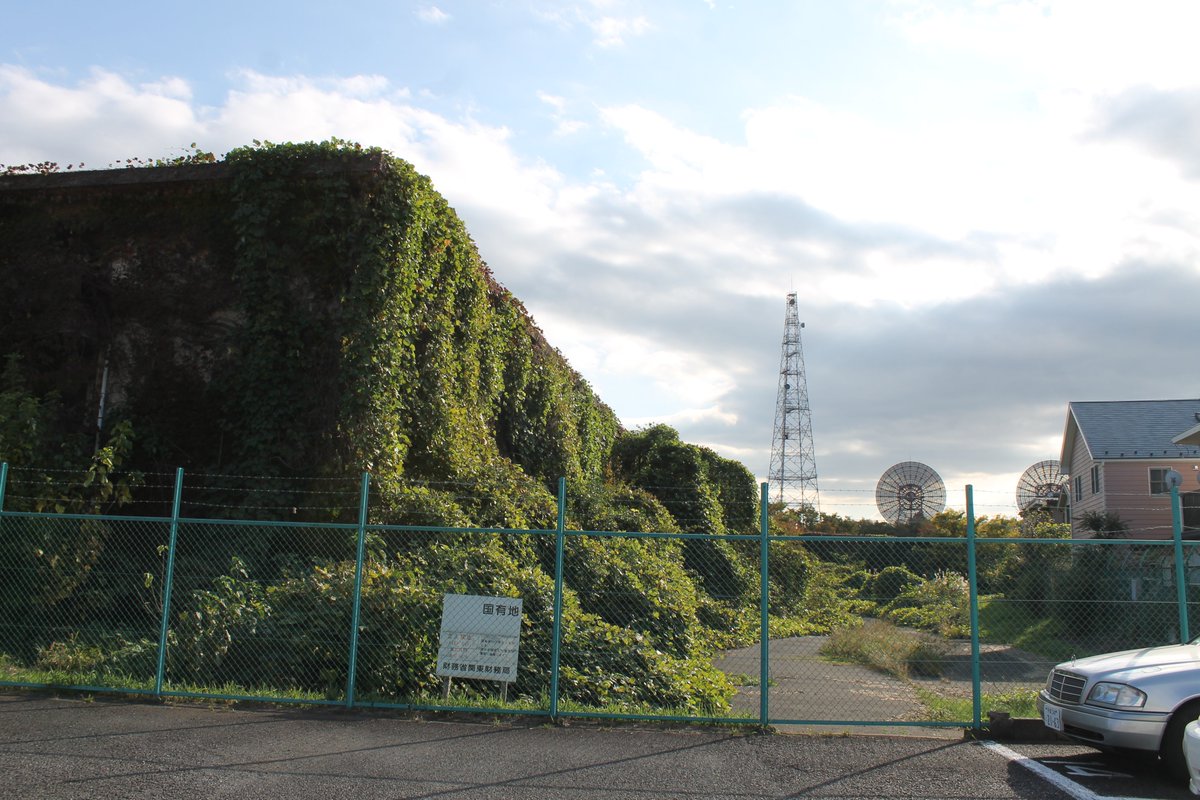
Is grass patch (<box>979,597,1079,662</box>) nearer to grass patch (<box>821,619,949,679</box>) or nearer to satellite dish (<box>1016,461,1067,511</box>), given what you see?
grass patch (<box>821,619,949,679</box>)

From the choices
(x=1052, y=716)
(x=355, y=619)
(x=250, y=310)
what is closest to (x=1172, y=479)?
(x=1052, y=716)

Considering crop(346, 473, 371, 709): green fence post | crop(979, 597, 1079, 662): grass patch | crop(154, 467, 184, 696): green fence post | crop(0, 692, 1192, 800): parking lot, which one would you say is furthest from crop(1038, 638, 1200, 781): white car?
crop(154, 467, 184, 696): green fence post

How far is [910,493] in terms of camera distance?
43719mm

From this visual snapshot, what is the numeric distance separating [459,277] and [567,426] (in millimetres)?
7049

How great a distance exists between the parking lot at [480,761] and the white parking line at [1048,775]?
2cm

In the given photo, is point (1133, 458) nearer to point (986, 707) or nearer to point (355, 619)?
point (986, 707)

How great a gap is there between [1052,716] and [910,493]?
38.2m

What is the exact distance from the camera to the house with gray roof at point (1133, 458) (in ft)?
94.9

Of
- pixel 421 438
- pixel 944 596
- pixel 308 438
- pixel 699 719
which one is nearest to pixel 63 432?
pixel 308 438

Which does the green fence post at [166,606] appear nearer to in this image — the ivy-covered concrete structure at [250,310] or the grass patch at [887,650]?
the ivy-covered concrete structure at [250,310]

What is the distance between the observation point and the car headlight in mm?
6723

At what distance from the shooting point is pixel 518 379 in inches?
752

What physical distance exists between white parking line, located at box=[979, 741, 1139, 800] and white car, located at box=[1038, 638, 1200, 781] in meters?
0.37

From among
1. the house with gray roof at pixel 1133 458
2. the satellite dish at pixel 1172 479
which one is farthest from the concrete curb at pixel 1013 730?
the house with gray roof at pixel 1133 458
